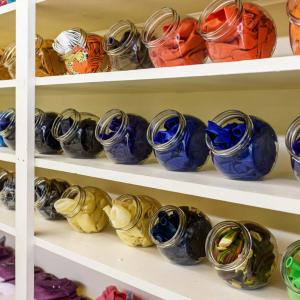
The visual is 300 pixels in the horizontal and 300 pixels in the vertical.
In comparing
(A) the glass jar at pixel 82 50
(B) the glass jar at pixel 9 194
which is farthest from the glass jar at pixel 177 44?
(B) the glass jar at pixel 9 194

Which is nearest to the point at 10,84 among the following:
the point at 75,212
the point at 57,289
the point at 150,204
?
the point at 75,212

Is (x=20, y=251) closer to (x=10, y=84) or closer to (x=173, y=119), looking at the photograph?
(x=10, y=84)

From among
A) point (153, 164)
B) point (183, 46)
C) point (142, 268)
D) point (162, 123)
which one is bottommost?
point (142, 268)

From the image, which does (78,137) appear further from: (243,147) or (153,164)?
(243,147)

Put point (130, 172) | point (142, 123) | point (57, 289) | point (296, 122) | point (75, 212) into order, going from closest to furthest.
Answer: point (296, 122), point (130, 172), point (142, 123), point (75, 212), point (57, 289)

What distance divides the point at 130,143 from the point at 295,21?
0.48 metres

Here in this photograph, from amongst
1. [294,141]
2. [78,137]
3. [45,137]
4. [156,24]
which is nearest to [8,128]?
[45,137]

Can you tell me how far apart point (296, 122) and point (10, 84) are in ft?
2.56

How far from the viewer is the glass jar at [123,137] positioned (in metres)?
1.06

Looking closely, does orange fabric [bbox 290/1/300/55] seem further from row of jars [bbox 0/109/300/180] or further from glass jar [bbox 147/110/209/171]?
glass jar [bbox 147/110/209/171]

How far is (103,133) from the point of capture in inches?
43.7

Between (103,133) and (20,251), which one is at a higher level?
(103,133)

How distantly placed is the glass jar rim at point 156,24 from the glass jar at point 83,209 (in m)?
0.49

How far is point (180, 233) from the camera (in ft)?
3.17
